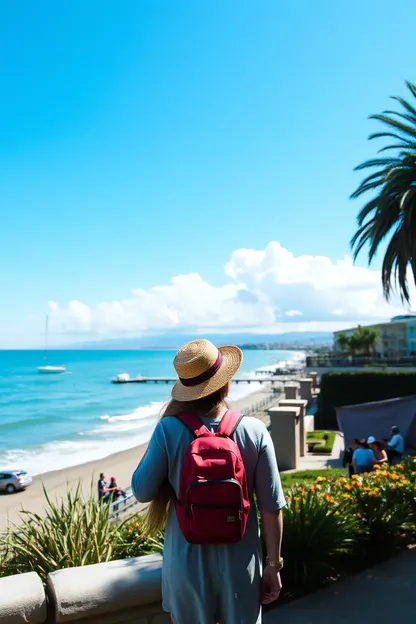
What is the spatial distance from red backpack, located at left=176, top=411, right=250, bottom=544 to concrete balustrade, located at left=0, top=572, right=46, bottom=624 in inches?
42.7

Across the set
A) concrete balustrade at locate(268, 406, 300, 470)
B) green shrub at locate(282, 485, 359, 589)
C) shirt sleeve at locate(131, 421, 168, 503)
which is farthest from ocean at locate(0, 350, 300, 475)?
shirt sleeve at locate(131, 421, 168, 503)

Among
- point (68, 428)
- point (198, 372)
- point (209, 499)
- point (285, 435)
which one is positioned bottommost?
point (68, 428)

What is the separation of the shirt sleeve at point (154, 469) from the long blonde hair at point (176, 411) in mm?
74

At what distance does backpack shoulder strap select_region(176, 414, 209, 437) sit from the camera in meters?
2.19

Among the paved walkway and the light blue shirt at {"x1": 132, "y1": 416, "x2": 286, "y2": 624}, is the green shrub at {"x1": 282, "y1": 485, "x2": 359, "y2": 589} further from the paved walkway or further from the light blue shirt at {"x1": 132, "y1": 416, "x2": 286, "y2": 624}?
the light blue shirt at {"x1": 132, "y1": 416, "x2": 286, "y2": 624}

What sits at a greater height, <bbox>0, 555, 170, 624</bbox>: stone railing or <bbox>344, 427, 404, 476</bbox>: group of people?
<bbox>0, 555, 170, 624</bbox>: stone railing

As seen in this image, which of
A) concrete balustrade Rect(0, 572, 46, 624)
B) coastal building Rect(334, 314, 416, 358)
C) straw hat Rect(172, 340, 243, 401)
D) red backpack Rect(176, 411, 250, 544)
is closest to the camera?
red backpack Rect(176, 411, 250, 544)

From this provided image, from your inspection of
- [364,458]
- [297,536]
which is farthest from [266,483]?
[364,458]

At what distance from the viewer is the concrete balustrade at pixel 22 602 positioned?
8.36ft

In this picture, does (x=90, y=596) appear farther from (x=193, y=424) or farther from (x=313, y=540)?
(x=313, y=540)

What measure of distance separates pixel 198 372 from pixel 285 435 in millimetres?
13285

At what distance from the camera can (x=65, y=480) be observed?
79.6ft

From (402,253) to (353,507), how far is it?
33.5ft

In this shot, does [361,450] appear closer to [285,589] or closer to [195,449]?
[285,589]
